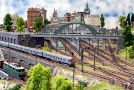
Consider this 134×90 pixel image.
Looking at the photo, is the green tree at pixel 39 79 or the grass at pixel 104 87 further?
the grass at pixel 104 87

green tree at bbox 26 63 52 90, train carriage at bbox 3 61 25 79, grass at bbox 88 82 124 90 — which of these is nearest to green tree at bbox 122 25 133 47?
grass at bbox 88 82 124 90

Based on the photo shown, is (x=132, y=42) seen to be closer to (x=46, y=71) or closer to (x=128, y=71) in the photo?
(x=128, y=71)

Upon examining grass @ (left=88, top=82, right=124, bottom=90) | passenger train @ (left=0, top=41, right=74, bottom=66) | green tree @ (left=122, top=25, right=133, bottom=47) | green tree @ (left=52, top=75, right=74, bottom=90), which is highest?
green tree @ (left=122, top=25, right=133, bottom=47)

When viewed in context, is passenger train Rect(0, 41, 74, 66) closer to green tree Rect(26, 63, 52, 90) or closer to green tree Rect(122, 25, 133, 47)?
green tree Rect(26, 63, 52, 90)

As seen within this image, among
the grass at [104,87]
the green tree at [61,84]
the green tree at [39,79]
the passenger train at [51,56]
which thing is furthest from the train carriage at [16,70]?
the green tree at [61,84]

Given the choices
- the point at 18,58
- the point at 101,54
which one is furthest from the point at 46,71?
the point at 101,54

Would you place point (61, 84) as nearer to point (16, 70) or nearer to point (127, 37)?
point (16, 70)

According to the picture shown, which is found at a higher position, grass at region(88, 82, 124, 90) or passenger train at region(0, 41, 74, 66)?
passenger train at region(0, 41, 74, 66)

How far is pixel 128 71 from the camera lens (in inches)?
2322

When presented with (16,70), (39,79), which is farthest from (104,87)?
(16,70)

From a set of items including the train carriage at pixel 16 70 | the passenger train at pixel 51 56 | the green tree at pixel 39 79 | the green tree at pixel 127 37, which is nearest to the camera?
the green tree at pixel 39 79

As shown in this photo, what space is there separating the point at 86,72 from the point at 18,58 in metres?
29.6

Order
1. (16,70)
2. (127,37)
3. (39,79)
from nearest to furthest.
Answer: (39,79) < (16,70) < (127,37)

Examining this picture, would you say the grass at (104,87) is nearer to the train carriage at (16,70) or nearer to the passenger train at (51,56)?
the passenger train at (51,56)
